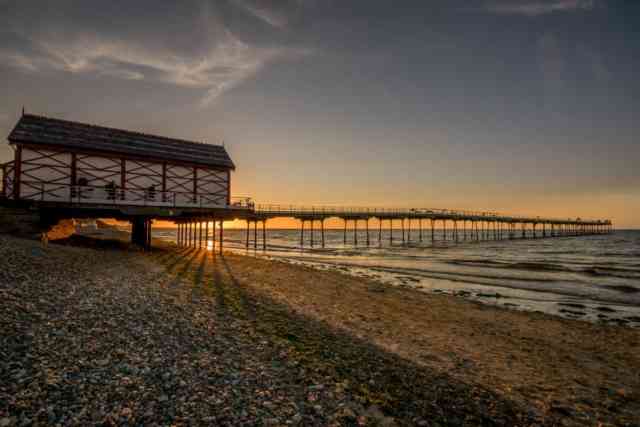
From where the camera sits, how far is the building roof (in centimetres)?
2002

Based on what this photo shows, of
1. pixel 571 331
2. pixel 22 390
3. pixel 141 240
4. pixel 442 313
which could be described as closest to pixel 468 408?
pixel 22 390

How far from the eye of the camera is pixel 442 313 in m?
13.0

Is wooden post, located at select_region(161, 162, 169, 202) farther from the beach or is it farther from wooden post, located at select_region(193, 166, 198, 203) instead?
the beach

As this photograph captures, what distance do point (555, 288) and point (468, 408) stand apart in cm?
1969

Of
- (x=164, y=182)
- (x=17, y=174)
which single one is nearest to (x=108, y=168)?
(x=164, y=182)

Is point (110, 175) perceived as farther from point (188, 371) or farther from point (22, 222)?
point (188, 371)

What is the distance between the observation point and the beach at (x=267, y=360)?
14.5 feet

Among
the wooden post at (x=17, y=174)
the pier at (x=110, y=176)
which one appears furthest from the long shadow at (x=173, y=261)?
the wooden post at (x=17, y=174)

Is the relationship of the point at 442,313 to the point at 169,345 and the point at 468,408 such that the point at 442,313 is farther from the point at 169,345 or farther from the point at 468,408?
the point at 169,345

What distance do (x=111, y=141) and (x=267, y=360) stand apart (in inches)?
903

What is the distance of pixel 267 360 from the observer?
20.3 feet

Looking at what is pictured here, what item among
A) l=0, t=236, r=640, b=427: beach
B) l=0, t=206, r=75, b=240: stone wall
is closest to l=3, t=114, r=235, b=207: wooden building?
l=0, t=206, r=75, b=240: stone wall

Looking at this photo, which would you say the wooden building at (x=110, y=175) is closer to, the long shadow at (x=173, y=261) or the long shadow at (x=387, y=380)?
the long shadow at (x=173, y=261)

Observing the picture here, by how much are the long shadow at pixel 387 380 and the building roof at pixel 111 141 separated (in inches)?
770
